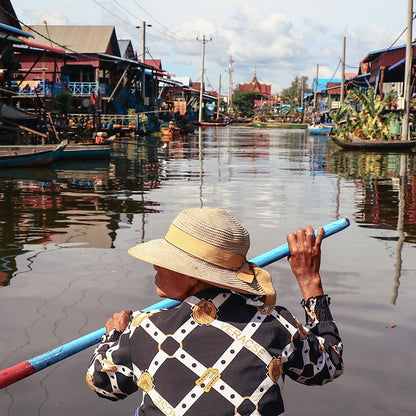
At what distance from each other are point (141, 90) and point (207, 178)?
31153 mm

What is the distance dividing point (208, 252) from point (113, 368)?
488 millimetres

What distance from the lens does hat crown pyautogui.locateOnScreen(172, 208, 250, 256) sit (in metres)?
1.91

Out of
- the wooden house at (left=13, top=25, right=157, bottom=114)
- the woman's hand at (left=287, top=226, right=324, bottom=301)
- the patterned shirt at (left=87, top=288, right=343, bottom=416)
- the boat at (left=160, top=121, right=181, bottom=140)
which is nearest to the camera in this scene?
the patterned shirt at (left=87, top=288, right=343, bottom=416)

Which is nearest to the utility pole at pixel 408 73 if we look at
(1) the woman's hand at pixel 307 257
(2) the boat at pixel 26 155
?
(2) the boat at pixel 26 155

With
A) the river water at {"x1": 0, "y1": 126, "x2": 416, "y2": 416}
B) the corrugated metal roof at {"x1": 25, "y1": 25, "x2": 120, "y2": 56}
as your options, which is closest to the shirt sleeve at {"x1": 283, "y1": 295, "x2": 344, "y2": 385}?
the river water at {"x1": 0, "y1": 126, "x2": 416, "y2": 416}

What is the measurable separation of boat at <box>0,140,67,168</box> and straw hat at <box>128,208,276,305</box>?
623 inches

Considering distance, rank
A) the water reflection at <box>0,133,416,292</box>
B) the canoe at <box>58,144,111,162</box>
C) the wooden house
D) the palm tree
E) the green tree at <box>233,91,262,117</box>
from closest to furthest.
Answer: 1. the water reflection at <box>0,133,416,292</box>
2. the canoe at <box>58,144,111,162</box>
3. the palm tree
4. the wooden house
5. the green tree at <box>233,91,262,117</box>

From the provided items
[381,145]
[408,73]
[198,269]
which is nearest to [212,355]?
[198,269]

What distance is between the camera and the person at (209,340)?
184cm

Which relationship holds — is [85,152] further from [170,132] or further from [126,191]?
[170,132]

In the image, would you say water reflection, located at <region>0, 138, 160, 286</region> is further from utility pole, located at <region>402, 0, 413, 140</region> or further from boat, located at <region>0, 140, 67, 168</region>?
utility pole, located at <region>402, 0, 413, 140</region>

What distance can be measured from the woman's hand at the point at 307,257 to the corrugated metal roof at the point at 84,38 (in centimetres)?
4145

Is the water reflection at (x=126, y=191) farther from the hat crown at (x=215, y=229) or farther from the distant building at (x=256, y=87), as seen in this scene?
the distant building at (x=256, y=87)

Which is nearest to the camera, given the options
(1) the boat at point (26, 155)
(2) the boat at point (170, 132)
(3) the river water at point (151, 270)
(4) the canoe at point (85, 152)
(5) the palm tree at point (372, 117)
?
(3) the river water at point (151, 270)
